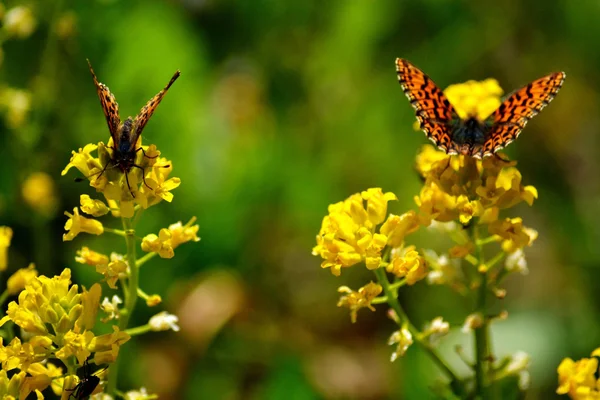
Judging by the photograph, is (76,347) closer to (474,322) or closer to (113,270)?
(113,270)

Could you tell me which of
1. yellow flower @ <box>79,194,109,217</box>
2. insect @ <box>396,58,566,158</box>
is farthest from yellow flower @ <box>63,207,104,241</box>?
insect @ <box>396,58,566,158</box>

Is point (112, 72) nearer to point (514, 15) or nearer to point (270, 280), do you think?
point (270, 280)

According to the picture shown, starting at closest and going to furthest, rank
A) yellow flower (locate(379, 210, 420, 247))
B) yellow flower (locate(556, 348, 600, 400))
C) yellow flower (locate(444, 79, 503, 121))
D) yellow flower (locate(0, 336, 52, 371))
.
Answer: yellow flower (locate(0, 336, 52, 371))
yellow flower (locate(556, 348, 600, 400))
yellow flower (locate(379, 210, 420, 247))
yellow flower (locate(444, 79, 503, 121))

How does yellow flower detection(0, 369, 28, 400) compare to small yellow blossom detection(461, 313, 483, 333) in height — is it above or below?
above

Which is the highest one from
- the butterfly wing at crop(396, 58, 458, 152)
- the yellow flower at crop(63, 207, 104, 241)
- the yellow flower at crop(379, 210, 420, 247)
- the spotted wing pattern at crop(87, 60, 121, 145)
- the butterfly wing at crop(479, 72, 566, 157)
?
the spotted wing pattern at crop(87, 60, 121, 145)

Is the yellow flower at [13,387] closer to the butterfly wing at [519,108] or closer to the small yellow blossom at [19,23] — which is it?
the butterfly wing at [519,108]

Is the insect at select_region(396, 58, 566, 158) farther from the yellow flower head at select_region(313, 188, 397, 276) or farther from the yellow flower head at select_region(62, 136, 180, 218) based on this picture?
the yellow flower head at select_region(62, 136, 180, 218)
